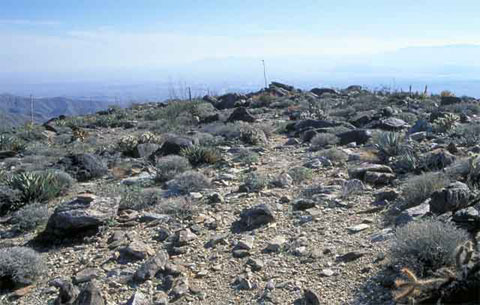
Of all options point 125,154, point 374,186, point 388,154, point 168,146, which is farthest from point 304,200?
point 125,154

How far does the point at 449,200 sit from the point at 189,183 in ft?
14.1

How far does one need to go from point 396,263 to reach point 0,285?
4.12 m

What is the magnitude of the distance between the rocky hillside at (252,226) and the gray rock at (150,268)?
1cm

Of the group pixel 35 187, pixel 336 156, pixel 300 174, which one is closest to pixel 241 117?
pixel 336 156

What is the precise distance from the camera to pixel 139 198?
7.42 m

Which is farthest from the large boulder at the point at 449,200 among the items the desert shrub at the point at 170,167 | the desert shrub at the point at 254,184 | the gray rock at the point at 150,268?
the desert shrub at the point at 170,167

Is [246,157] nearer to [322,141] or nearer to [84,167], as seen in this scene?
[322,141]

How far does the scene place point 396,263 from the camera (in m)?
4.43

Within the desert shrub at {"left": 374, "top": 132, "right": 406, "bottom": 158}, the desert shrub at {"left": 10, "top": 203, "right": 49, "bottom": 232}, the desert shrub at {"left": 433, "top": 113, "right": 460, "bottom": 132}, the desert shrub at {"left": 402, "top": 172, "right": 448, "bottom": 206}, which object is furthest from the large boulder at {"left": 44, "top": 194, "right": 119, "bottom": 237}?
the desert shrub at {"left": 433, "top": 113, "right": 460, "bottom": 132}

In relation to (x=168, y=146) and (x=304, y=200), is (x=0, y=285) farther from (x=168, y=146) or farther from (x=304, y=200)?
(x=168, y=146)

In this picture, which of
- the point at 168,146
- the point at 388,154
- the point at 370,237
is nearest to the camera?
the point at 370,237

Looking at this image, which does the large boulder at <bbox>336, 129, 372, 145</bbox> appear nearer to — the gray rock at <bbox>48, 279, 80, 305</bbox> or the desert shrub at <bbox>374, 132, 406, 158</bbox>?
the desert shrub at <bbox>374, 132, 406, 158</bbox>

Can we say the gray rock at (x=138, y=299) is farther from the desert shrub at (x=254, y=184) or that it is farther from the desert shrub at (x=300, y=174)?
the desert shrub at (x=300, y=174)

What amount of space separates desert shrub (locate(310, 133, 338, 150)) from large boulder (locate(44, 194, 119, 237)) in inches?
243
